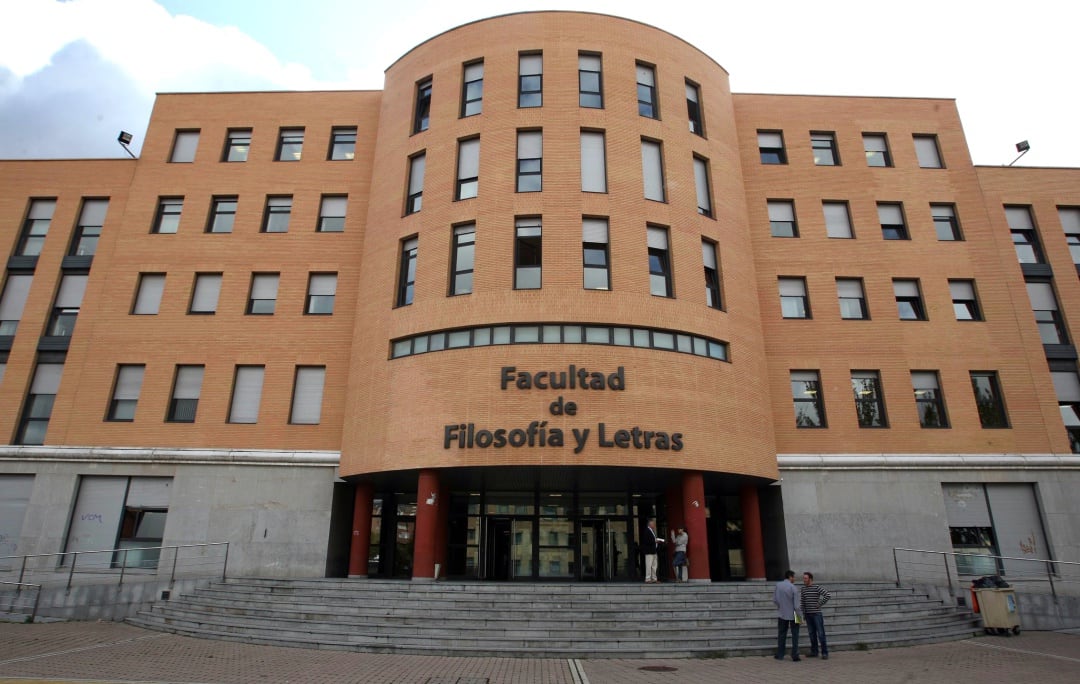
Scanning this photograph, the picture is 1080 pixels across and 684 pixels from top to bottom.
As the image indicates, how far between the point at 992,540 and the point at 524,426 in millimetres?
16293

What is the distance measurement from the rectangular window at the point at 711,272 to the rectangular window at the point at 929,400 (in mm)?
8134

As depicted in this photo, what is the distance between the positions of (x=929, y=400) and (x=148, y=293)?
2926cm

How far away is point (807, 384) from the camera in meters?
23.1

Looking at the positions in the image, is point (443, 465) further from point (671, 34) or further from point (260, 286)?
point (671, 34)

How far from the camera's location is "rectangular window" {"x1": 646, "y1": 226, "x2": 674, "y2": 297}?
20594 millimetres

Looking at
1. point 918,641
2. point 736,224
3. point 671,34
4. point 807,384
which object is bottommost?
point 918,641

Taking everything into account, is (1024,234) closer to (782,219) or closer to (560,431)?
(782,219)

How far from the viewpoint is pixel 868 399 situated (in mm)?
22922

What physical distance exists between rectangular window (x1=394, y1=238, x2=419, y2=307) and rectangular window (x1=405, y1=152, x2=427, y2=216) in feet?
4.25

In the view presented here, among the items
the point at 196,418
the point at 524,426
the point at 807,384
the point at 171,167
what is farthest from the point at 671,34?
the point at 196,418

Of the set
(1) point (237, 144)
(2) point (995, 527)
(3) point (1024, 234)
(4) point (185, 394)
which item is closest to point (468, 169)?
(1) point (237, 144)

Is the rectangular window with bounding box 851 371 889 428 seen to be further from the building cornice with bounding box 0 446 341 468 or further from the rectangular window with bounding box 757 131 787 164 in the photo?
the building cornice with bounding box 0 446 341 468

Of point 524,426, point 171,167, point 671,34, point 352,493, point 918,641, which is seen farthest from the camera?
point 171,167

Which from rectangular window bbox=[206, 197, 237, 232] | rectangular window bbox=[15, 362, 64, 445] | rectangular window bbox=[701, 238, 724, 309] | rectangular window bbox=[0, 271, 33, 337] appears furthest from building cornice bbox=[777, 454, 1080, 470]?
rectangular window bbox=[0, 271, 33, 337]
